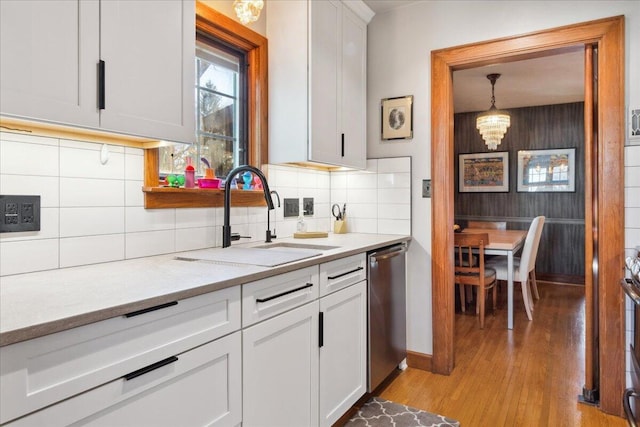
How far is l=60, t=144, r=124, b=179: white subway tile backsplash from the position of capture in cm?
142

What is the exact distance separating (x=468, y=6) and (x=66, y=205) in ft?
8.20

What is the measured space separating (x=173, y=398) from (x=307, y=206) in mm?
1761

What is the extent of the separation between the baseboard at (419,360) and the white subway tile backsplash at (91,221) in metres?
2.01

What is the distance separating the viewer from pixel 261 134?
7.63 ft

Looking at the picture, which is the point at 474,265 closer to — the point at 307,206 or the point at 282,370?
the point at 307,206

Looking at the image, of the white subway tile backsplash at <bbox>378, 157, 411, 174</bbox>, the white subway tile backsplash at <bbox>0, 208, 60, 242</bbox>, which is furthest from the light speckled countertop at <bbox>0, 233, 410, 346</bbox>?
the white subway tile backsplash at <bbox>378, 157, 411, 174</bbox>

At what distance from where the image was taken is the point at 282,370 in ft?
4.89

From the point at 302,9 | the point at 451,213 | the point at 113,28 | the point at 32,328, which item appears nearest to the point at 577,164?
the point at 451,213

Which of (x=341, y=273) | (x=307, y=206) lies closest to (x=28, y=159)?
(x=341, y=273)

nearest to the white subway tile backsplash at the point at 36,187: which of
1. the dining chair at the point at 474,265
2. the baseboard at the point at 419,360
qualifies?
the baseboard at the point at 419,360

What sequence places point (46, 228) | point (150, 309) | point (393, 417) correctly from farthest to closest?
point (393, 417) < point (46, 228) < point (150, 309)

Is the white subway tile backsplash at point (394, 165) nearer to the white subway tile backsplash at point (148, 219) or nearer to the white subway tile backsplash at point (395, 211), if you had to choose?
the white subway tile backsplash at point (395, 211)

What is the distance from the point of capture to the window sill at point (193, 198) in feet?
5.57

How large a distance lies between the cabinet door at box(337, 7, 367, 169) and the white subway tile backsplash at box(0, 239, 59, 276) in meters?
1.60
